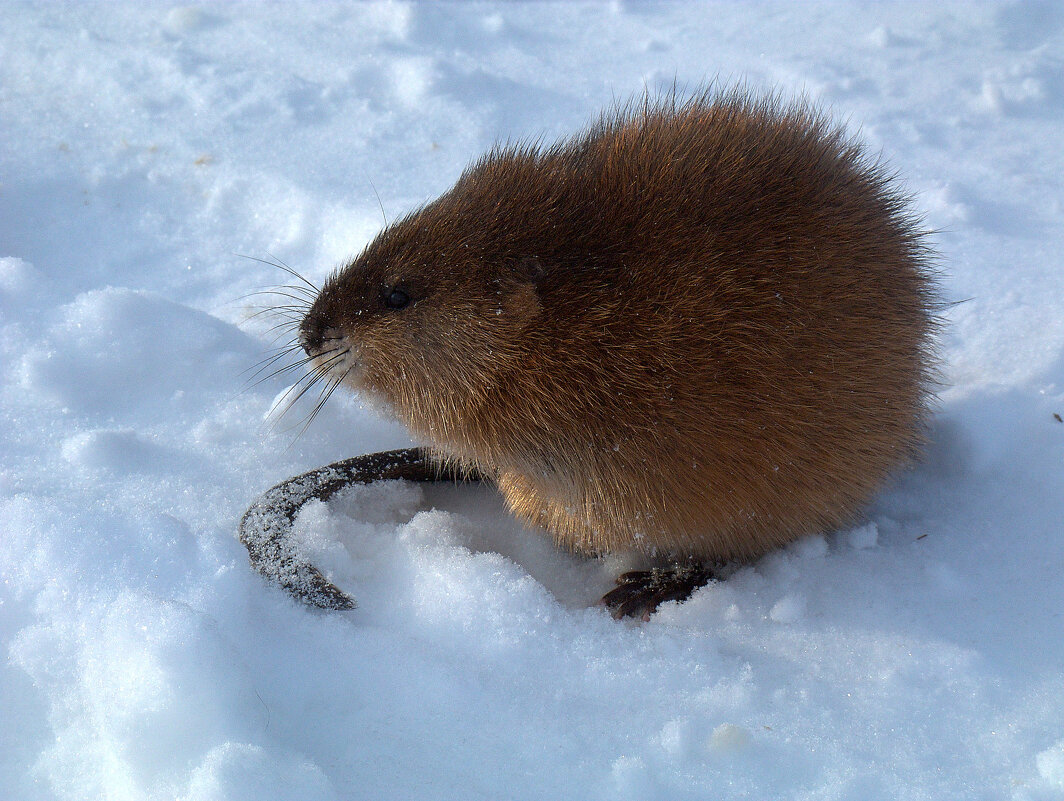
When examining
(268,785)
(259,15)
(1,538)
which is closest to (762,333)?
(268,785)

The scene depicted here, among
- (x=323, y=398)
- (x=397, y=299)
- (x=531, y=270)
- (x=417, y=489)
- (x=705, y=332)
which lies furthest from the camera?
(x=417, y=489)

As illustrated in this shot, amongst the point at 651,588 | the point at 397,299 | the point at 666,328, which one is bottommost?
the point at 651,588

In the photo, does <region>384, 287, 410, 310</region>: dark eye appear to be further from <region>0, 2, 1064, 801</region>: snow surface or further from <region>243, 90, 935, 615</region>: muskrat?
<region>0, 2, 1064, 801</region>: snow surface

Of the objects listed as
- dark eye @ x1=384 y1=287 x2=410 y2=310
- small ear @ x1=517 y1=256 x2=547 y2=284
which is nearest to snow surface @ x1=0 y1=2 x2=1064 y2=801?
dark eye @ x1=384 y1=287 x2=410 y2=310

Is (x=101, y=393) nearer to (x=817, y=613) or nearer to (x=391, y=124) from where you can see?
(x=391, y=124)

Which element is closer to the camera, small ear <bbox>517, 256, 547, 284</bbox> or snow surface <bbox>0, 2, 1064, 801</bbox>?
snow surface <bbox>0, 2, 1064, 801</bbox>

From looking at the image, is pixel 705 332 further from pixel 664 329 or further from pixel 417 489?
pixel 417 489

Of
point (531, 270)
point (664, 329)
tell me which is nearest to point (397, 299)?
point (531, 270)
